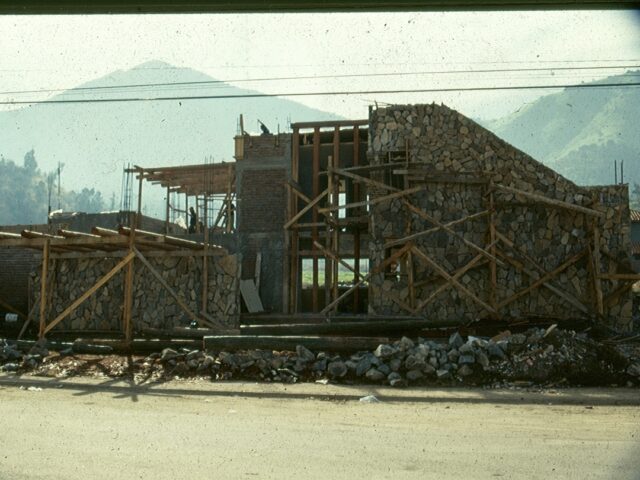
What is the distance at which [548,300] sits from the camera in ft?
60.1

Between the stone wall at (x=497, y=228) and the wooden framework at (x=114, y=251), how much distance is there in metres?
5.88

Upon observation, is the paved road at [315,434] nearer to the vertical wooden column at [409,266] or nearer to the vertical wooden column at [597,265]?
the vertical wooden column at [597,265]

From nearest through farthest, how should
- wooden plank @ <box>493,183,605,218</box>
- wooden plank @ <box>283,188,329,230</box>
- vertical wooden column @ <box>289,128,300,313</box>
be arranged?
wooden plank @ <box>493,183,605,218</box> → wooden plank @ <box>283,188,329,230</box> → vertical wooden column @ <box>289,128,300,313</box>

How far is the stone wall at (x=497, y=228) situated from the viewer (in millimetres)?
18281

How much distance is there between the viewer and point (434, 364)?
37.1 feet

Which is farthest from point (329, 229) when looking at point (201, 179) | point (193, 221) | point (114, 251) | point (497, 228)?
point (193, 221)

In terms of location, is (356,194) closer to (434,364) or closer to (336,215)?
(336,215)

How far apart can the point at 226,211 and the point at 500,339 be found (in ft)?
54.3

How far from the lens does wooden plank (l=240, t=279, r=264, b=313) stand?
2223cm

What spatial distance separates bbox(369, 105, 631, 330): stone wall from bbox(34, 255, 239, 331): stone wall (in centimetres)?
490

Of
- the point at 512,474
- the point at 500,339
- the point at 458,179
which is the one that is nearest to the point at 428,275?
the point at 458,179

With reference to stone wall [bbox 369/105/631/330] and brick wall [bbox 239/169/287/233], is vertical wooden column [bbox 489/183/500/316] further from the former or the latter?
brick wall [bbox 239/169/287/233]

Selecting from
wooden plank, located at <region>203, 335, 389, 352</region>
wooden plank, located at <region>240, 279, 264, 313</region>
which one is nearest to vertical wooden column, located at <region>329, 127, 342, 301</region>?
wooden plank, located at <region>240, 279, 264, 313</region>

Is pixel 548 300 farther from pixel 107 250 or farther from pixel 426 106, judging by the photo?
pixel 107 250
